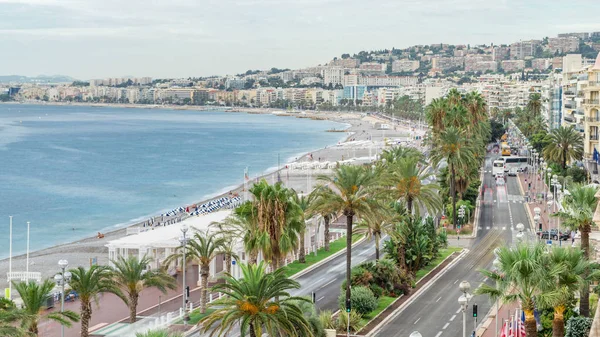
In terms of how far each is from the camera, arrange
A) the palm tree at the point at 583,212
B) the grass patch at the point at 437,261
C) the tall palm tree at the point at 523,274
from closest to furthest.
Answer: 1. the tall palm tree at the point at 523,274
2. the palm tree at the point at 583,212
3. the grass patch at the point at 437,261

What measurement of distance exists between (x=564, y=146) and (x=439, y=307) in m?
44.7

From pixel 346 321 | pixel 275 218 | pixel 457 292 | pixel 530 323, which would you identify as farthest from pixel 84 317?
pixel 457 292

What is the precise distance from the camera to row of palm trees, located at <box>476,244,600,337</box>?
2378 centimetres

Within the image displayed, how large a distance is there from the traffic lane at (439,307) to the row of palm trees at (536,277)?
26.2 feet

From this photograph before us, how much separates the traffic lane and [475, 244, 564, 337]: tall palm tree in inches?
338

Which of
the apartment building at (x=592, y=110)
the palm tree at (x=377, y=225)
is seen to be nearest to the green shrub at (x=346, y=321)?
the palm tree at (x=377, y=225)

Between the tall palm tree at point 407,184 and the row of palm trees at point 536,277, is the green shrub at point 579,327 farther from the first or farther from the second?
the tall palm tree at point 407,184

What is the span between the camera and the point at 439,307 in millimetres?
36844

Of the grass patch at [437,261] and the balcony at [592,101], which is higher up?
the balcony at [592,101]

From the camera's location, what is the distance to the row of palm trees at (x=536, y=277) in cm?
2378

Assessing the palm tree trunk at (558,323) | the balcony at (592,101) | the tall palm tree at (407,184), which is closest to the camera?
the palm tree trunk at (558,323)

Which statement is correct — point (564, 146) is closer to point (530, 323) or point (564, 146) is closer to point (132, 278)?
point (132, 278)

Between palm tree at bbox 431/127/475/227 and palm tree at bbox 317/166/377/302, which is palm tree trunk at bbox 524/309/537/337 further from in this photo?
palm tree at bbox 431/127/475/227

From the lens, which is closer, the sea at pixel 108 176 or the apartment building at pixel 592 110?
the sea at pixel 108 176
